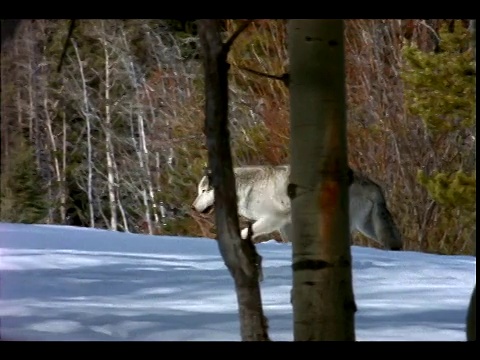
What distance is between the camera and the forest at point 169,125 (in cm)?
1055

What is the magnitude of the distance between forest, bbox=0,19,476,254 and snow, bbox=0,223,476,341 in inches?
156

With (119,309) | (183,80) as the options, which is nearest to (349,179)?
(119,309)

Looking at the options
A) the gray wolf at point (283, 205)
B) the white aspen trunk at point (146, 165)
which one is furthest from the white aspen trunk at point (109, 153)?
the gray wolf at point (283, 205)

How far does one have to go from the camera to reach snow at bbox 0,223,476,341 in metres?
3.36

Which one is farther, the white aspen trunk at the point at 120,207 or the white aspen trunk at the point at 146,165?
the white aspen trunk at the point at 120,207

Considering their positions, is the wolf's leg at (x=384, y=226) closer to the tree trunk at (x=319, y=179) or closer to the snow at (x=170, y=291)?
the snow at (x=170, y=291)

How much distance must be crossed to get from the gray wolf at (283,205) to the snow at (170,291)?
93 centimetres

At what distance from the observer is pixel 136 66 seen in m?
12.5

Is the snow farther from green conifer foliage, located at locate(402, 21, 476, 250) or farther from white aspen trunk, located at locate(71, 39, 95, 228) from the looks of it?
white aspen trunk, located at locate(71, 39, 95, 228)

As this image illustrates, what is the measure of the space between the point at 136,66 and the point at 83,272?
26.8 ft

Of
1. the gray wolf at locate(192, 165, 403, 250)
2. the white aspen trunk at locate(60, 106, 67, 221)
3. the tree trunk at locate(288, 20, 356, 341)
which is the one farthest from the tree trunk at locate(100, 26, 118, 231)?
the tree trunk at locate(288, 20, 356, 341)

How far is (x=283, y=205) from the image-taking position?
23.5ft

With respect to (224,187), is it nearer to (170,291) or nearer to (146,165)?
(170,291)

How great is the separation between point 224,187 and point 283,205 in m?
4.71
